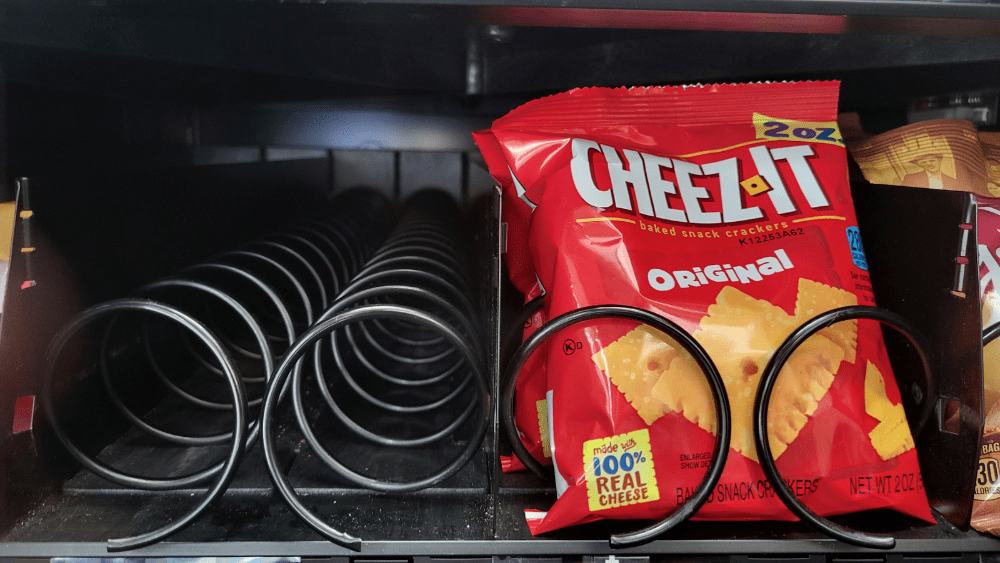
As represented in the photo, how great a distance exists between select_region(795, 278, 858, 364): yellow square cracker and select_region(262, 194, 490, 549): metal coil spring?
28cm

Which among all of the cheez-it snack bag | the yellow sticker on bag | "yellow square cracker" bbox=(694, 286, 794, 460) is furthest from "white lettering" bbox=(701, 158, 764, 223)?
the yellow sticker on bag

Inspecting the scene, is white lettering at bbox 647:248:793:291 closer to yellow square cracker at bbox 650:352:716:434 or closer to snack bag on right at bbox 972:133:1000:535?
yellow square cracker at bbox 650:352:716:434

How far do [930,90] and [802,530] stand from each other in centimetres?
66

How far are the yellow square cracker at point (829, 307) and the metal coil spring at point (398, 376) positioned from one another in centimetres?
28

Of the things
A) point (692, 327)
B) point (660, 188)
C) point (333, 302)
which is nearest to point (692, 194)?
point (660, 188)

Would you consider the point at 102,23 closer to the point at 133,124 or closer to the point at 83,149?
the point at 83,149

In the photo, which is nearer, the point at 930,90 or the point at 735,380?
the point at 735,380

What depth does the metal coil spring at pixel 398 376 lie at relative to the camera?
1.59ft

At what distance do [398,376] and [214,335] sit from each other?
1.21ft

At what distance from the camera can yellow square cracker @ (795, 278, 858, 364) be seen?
514 mm

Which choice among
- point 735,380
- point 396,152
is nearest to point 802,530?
point 735,380

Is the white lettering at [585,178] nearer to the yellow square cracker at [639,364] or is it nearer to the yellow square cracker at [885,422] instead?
the yellow square cracker at [639,364]

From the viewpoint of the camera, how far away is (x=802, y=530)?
0.50 metres

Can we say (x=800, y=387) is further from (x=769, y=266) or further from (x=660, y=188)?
(x=660, y=188)
